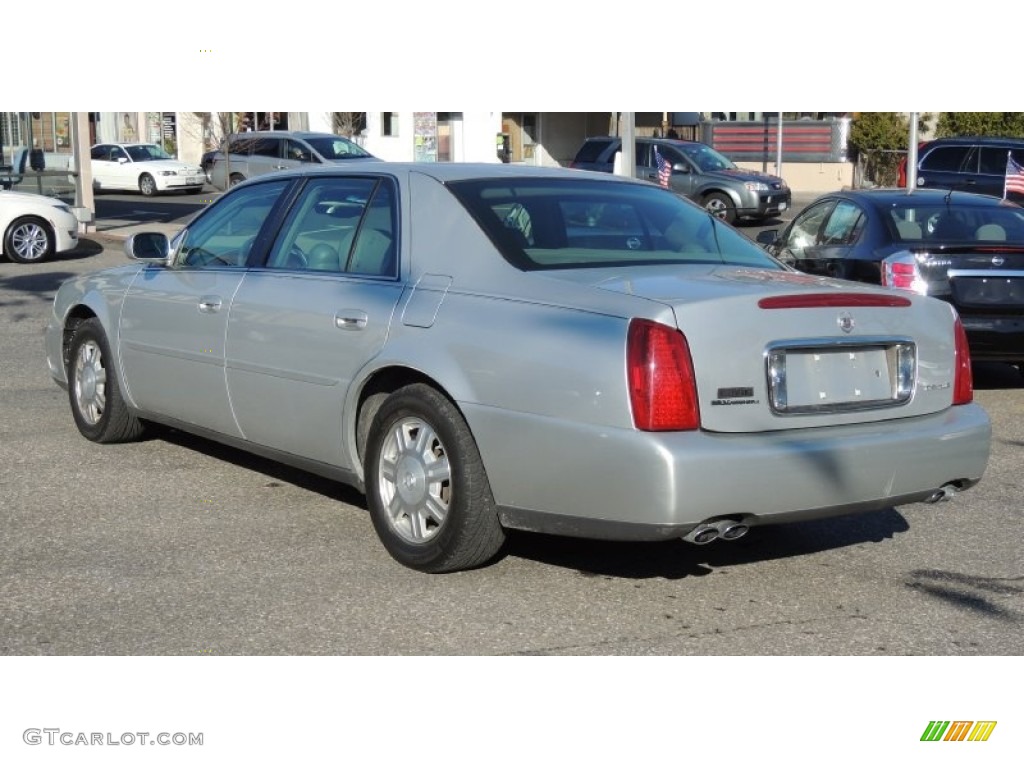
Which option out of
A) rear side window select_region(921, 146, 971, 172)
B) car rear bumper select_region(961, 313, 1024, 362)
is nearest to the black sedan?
car rear bumper select_region(961, 313, 1024, 362)

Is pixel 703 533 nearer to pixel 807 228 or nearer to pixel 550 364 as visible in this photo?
pixel 550 364

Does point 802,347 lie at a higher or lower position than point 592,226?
lower

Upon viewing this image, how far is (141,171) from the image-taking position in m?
38.4

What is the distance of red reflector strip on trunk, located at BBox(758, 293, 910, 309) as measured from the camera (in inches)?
195

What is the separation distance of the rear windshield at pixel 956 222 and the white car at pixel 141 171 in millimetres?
30738

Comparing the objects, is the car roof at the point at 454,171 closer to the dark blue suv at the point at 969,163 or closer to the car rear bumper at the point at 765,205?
the dark blue suv at the point at 969,163

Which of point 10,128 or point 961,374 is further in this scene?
point 10,128

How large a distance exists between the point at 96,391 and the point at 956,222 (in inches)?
232

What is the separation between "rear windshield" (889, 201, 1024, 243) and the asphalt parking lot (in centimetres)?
299

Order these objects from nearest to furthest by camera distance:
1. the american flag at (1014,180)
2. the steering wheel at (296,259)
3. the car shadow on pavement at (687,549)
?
the car shadow on pavement at (687,549)
the steering wheel at (296,259)
the american flag at (1014,180)

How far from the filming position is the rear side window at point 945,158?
23.3 metres

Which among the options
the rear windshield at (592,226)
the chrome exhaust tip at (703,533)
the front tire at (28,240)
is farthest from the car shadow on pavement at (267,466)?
Result: the front tire at (28,240)

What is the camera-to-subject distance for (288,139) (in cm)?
3228

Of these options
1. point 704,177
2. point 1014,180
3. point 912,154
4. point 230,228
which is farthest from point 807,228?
point 704,177
